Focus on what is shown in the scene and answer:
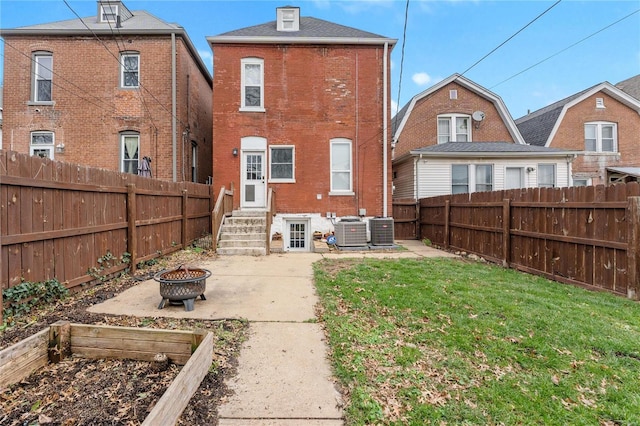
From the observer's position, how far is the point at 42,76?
1181cm

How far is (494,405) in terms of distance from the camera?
7.76 feet

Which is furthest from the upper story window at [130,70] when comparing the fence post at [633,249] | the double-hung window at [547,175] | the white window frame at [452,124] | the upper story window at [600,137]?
the upper story window at [600,137]

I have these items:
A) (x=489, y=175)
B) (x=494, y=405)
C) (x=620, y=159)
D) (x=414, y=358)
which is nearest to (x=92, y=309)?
(x=414, y=358)

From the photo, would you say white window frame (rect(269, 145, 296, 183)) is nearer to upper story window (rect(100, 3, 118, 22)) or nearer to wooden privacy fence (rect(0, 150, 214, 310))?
wooden privacy fence (rect(0, 150, 214, 310))

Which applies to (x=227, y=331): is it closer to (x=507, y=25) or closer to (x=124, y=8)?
(x=507, y=25)

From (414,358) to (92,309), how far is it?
4.10 meters

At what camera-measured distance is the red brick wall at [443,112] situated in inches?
643

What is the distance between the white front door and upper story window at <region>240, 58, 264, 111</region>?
1795mm

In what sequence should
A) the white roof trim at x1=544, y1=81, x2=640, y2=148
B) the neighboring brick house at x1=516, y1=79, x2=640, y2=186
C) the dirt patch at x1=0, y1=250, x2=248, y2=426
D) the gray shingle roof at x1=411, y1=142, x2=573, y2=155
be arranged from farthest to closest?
1. the neighboring brick house at x1=516, y1=79, x2=640, y2=186
2. the white roof trim at x1=544, y1=81, x2=640, y2=148
3. the gray shingle roof at x1=411, y1=142, x2=573, y2=155
4. the dirt patch at x1=0, y1=250, x2=248, y2=426

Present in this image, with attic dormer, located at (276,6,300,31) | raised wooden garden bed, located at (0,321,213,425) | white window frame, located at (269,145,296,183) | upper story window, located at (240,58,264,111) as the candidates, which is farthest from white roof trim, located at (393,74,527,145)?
raised wooden garden bed, located at (0,321,213,425)

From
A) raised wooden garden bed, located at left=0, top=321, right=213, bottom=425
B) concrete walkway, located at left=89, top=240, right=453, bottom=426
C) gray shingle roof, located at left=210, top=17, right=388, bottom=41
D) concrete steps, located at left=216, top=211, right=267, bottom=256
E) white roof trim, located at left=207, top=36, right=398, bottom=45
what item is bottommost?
concrete walkway, located at left=89, top=240, right=453, bottom=426

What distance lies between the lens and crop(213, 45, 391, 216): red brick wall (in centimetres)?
1140

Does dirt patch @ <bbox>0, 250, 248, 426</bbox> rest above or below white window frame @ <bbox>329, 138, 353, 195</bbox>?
below

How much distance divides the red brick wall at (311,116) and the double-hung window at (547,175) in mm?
8035
